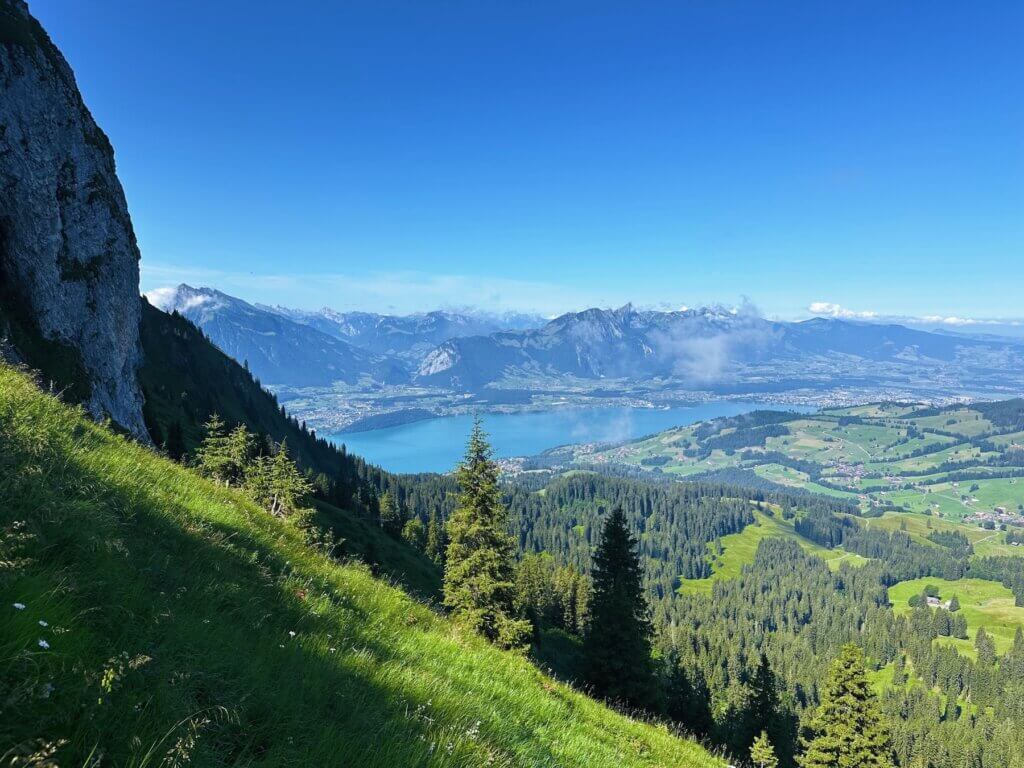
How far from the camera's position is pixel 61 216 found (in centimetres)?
4000

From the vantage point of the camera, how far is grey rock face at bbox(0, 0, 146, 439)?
3531cm

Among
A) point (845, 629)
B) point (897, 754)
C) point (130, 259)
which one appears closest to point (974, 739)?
point (897, 754)

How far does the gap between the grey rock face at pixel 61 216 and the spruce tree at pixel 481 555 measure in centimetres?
2737

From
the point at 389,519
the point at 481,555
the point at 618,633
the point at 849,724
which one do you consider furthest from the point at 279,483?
the point at 389,519

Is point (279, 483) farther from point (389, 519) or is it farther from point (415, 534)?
point (415, 534)

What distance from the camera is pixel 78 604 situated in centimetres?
364

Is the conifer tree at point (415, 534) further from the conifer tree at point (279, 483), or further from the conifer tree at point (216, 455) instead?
the conifer tree at point (279, 483)

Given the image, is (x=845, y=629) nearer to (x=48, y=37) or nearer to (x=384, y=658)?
(x=384, y=658)

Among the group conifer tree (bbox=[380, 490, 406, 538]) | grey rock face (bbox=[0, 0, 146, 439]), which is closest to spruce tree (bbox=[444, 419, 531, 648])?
grey rock face (bbox=[0, 0, 146, 439])

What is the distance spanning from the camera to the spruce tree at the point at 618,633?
29.5 meters

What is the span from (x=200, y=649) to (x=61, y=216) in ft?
167

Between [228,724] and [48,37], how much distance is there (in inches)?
2363

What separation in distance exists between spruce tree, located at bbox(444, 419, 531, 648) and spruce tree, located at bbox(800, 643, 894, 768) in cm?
1965

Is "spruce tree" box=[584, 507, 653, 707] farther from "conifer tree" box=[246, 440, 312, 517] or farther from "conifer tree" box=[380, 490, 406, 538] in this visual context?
"conifer tree" box=[380, 490, 406, 538]
